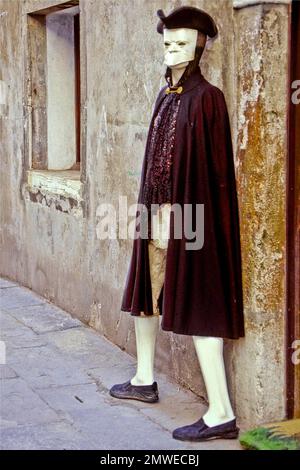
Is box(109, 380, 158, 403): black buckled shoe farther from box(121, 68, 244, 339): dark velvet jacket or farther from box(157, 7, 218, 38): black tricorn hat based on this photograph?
box(157, 7, 218, 38): black tricorn hat

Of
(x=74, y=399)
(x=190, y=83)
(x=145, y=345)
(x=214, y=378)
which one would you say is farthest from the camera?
(x=74, y=399)

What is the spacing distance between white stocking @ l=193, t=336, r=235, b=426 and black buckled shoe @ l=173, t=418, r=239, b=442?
2cm

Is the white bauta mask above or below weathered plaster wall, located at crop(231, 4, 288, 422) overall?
above

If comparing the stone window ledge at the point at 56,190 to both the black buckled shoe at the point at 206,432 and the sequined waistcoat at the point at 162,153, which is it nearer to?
the sequined waistcoat at the point at 162,153

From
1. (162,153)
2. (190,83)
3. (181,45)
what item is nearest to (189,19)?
(181,45)

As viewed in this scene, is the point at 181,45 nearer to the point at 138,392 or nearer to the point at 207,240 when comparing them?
the point at 207,240

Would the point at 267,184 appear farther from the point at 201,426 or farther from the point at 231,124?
the point at 201,426

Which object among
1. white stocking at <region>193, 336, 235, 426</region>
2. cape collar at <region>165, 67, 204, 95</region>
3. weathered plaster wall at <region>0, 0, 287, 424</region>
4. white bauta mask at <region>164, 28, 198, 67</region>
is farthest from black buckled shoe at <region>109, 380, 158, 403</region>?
white bauta mask at <region>164, 28, 198, 67</region>

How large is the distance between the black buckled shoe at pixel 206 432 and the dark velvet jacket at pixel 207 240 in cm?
45

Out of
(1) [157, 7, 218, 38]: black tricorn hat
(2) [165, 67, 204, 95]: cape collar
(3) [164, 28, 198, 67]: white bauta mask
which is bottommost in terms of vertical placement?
(2) [165, 67, 204, 95]: cape collar

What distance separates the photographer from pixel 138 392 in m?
5.04

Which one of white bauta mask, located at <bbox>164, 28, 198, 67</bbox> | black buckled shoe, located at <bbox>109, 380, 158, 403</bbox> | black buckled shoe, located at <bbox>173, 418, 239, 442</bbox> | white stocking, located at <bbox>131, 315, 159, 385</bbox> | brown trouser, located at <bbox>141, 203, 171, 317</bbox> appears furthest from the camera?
black buckled shoe, located at <bbox>109, 380, 158, 403</bbox>

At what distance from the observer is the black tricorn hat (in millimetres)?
4434

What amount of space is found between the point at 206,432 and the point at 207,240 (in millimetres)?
928
